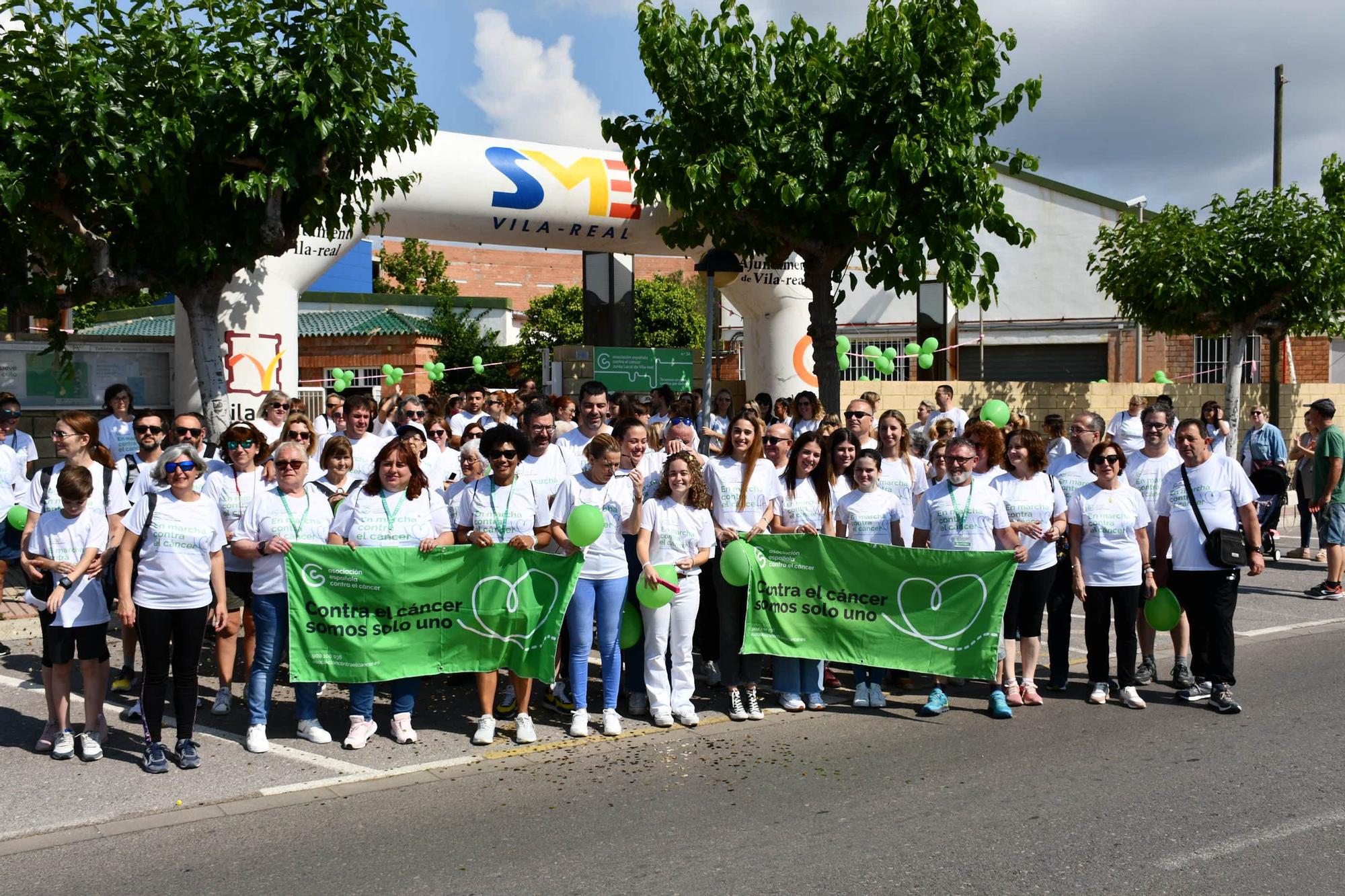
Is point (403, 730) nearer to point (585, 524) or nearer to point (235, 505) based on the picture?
point (585, 524)

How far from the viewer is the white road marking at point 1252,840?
4.92m

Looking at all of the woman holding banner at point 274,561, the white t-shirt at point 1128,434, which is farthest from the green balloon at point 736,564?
the white t-shirt at point 1128,434

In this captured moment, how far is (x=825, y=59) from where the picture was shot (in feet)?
44.7

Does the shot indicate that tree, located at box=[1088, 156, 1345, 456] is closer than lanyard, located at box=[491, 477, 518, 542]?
No

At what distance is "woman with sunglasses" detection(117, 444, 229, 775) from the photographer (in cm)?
607

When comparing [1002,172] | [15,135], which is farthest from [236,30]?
[1002,172]

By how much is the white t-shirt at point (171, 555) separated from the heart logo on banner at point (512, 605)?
57.9 inches

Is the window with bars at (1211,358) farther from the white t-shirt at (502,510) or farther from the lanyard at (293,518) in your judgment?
the lanyard at (293,518)

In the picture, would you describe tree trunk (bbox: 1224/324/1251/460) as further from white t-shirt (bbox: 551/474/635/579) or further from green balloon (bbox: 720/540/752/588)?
white t-shirt (bbox: 551/474/635/579)

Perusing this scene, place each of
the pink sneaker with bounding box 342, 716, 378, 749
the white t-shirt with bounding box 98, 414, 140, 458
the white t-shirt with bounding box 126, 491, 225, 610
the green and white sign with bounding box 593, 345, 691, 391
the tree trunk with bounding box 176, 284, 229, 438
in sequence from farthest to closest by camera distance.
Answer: the green and white sign with bounding box 593, 345, 691, 391 → the tree trunk with bounding box 176, 284, 229, 438 → the white t-shirt with bounding box 98, 414, 140, 458 → the pink sneaker with bounding box 342, 716, 378, 749 → the white t-shirt with bounding box 126, 491, 225, 610

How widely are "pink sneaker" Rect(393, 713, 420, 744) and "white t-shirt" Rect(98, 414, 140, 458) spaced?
16.3ft

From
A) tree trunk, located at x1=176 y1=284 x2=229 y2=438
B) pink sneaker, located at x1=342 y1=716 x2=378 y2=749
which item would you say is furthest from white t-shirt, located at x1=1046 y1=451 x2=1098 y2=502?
tree trunk, located at x1=176 y1=284 x2=229 y2=438

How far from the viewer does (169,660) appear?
625cm

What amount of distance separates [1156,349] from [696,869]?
30570mm
